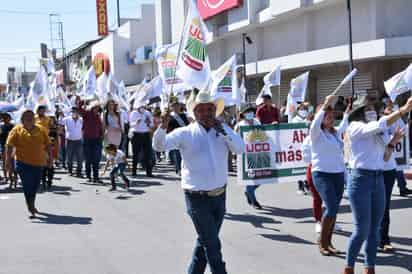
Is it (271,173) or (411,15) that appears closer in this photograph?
(271,173)

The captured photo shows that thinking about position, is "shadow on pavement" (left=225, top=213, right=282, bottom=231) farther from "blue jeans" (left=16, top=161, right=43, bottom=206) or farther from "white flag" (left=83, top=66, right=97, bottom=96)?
"white flag" (left=83, top=66, right=97, bottom=96)

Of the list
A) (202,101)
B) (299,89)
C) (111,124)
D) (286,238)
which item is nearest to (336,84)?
(299,89)

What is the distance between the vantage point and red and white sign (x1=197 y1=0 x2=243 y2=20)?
32.0m

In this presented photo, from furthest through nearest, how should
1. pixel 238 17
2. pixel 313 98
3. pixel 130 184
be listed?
pixel 238 17 → pixel 313 98 → pixel 130 184

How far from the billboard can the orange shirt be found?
51655mm

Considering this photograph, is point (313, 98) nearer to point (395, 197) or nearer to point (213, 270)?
point (395, 197)

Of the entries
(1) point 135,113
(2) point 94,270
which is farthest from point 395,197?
(1) point 135,113

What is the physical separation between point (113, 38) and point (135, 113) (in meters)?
39.6

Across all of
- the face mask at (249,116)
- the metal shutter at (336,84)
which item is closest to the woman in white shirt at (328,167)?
the face mask at (249,116)

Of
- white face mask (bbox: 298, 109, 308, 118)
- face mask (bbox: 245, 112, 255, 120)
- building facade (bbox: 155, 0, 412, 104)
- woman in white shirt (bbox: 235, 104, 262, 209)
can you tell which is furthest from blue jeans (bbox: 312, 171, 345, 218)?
building facade (bbox: 155, 0, 412, 104)

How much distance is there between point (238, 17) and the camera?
32.2 metres

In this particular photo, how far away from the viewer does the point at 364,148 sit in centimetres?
547

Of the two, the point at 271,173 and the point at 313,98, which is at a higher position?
the point at 313,98

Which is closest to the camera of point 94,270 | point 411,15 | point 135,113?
point 94,270
